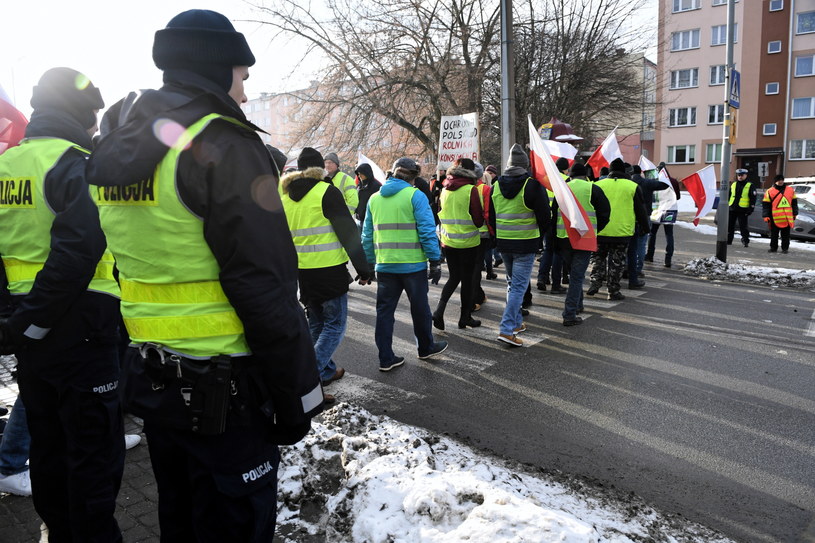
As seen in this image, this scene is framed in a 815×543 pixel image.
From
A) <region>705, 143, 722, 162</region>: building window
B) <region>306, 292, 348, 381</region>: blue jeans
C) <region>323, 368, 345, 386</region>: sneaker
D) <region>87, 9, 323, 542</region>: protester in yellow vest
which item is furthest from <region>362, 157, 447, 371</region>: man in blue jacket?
<region>705, 143, 722, 162</region>: building window

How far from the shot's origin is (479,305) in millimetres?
8930

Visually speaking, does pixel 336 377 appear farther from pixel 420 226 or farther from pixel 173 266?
pixel 173 266

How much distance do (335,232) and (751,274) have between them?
29.4 ft

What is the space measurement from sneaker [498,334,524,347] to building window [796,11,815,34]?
45.7 metres

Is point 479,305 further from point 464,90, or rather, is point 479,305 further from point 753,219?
point 753,219

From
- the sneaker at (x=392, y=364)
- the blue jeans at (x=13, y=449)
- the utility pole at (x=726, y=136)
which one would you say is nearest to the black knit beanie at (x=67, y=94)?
the blue jeans at (x=13, y=449)

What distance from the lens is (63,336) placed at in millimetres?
2836

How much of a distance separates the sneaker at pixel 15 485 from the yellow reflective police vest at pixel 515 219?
5.16m

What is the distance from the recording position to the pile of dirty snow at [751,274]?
10477mm

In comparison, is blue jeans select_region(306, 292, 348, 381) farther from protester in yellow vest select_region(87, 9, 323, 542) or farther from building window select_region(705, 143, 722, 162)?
building window select_region(705, 143, 722, 162)

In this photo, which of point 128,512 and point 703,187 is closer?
point 128,512

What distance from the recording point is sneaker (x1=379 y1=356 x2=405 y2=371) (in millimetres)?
6125

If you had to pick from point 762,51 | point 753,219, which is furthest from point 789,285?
point 762,51

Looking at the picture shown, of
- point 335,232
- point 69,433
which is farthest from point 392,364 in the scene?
point 69,433
